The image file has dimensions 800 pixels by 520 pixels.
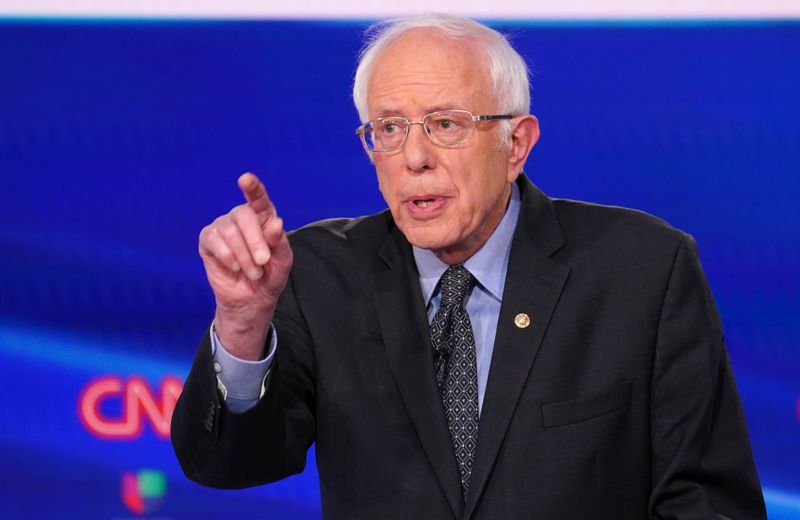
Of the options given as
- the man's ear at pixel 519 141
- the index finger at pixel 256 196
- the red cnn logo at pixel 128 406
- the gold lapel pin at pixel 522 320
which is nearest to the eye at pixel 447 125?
the man's ear at pixel 519 141

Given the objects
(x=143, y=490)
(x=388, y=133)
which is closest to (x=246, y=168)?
(x=143, y=490)

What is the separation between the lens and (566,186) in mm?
3059

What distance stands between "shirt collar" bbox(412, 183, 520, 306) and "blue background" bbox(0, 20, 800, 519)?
1013mm

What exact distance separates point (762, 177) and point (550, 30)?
72cm

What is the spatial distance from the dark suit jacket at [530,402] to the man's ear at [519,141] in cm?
16

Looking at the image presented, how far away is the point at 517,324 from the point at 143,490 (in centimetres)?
164

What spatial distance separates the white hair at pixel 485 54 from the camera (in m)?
2.01

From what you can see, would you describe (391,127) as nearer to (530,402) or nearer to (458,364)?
(458,364)

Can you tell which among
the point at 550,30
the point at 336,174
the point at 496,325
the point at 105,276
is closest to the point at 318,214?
the point at 336,174

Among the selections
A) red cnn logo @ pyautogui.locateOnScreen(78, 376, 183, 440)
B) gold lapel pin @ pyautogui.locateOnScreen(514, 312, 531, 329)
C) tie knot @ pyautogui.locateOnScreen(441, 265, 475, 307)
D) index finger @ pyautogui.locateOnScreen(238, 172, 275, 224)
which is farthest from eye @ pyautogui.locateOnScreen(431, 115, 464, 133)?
red cnn logo @ pyautogui.locateOnScreen(78, 376, 183, 440)

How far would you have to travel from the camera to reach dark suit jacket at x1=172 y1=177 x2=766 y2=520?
1.83m

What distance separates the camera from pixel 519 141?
6.91 feet

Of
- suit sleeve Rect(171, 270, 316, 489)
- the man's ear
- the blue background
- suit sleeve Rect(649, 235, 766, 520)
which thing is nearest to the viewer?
suit sleeve Rect(171, 270, 316, 489)

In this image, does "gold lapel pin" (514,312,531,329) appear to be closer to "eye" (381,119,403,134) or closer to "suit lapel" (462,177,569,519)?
"suit lapel" (462,177,569,519)
